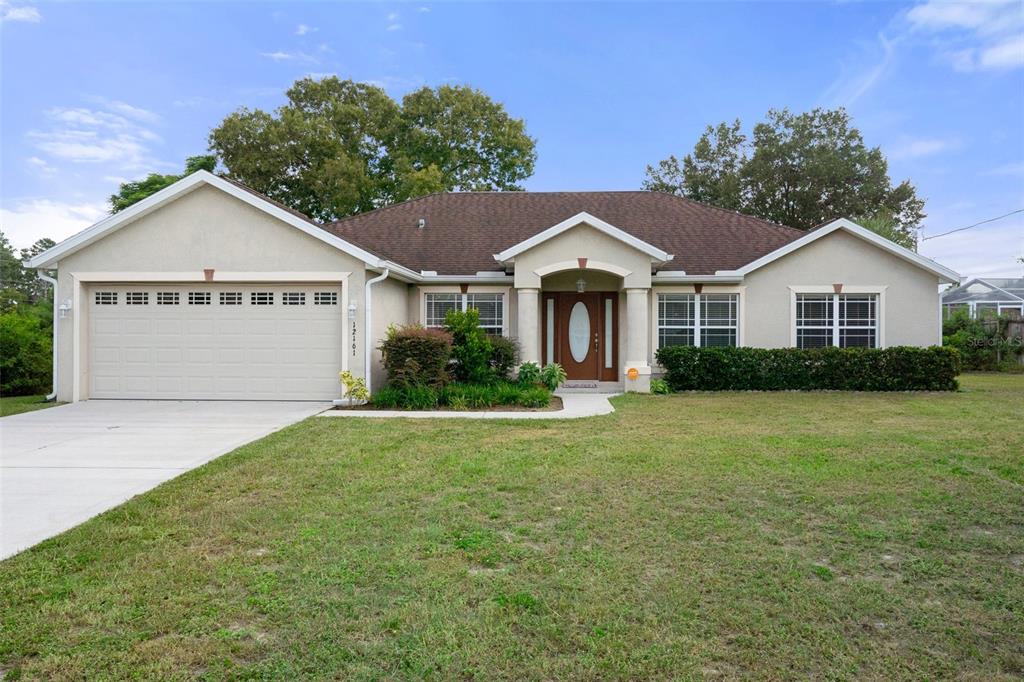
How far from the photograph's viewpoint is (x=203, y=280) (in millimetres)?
13016

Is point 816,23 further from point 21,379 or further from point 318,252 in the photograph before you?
point 21,379

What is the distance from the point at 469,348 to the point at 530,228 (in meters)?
5.78

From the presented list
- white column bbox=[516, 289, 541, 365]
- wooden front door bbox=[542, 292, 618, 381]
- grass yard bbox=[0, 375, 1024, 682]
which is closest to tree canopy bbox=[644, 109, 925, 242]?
wooden front door bbox=[542, 292, 618, 381]

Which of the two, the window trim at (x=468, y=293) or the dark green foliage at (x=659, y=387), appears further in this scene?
the window trim at (x=468, y=293)

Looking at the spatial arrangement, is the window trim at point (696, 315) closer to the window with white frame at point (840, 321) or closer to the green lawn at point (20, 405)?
the window with white frame at point (840, 321)

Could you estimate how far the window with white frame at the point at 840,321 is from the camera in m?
Answer: 15.6

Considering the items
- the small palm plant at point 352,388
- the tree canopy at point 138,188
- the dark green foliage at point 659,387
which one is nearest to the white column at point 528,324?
the dark green foliage at point 659,387

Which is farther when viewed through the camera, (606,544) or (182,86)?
(182,86)

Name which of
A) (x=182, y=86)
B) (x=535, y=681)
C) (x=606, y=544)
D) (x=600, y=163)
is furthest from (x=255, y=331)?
(x=600, y=163)

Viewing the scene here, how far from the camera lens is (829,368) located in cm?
1473

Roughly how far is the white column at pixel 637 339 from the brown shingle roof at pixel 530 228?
74.1 inches

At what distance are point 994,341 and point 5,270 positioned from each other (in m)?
59.6

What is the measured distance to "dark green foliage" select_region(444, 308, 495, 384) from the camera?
1339 centimetres

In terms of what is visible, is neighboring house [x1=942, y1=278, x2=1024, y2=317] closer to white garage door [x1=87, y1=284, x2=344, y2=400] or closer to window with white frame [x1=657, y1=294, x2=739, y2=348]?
window with white frame [x1=657, y1=294, x2=739, y2=348]
